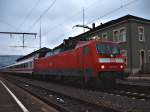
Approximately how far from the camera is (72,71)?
21984 millimetres

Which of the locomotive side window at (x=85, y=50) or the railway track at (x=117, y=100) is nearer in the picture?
the railway track at (x=117, y=100)

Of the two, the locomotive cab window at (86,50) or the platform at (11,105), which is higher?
the locomotive cab window at (86,50)

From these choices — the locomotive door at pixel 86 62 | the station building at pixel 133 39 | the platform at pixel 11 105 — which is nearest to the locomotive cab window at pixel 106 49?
the locomotive door at pixel 86 62

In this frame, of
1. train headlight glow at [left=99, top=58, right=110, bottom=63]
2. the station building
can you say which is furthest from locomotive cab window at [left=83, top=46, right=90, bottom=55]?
the station building

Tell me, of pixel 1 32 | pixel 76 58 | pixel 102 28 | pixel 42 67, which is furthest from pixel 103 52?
pixel 102 28

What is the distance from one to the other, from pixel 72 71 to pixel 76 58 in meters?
1.27

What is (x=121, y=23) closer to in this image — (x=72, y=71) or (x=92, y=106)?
(x=72, y=71)

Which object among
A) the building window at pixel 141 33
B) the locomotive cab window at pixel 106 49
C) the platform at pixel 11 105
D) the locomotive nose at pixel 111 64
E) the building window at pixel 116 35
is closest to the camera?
the platform at pixel 11 105

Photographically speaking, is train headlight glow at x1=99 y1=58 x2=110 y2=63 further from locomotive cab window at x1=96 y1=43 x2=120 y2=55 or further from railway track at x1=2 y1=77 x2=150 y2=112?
railway track at x1=2 y1=77 x2=150 y2=112

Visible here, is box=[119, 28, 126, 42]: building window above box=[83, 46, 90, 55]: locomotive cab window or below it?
above

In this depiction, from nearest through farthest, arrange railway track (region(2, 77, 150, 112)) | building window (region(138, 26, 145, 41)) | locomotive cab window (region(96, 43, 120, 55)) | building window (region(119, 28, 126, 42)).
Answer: railway track (region(2, 77, 150, 112)), locomotive cab window (region(96, 43, 120, 55)), building window (region(119, 28, 126, 42)), building window (region(138, 26, 145, 41))

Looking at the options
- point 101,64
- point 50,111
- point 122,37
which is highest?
point 122,37

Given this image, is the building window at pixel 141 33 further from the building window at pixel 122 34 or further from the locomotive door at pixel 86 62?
the locomotive door at pixel 86 62

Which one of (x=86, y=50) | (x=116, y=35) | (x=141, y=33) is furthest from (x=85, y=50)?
(x=141, y=33)
